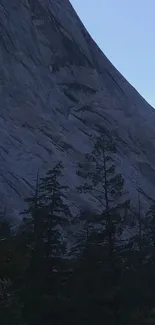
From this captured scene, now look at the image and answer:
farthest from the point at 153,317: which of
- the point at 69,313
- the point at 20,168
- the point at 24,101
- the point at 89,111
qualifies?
the point at 89,111

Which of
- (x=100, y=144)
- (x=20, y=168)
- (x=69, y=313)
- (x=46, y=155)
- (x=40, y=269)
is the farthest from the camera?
(x=46, y=155)

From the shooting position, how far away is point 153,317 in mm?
23844

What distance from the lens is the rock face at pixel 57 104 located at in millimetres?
50531

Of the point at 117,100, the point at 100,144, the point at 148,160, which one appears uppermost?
the point at 117,100

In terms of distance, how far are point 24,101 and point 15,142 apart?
715cm

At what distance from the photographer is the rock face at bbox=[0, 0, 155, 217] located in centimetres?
5053

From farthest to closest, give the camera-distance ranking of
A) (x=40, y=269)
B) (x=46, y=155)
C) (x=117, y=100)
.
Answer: (x=117, y=100), (x=46, y=155), (x=40, y=269)

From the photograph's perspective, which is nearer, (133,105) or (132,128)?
(132,128)

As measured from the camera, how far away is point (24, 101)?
5666 cm

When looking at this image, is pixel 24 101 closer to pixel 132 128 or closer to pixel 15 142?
pixel 15 142

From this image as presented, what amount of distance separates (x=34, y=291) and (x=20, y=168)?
2751 centimetres

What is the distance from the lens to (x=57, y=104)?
60.4 meters

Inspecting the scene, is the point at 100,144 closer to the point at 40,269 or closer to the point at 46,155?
the point at 40,269

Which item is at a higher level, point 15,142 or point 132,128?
point 132,128
